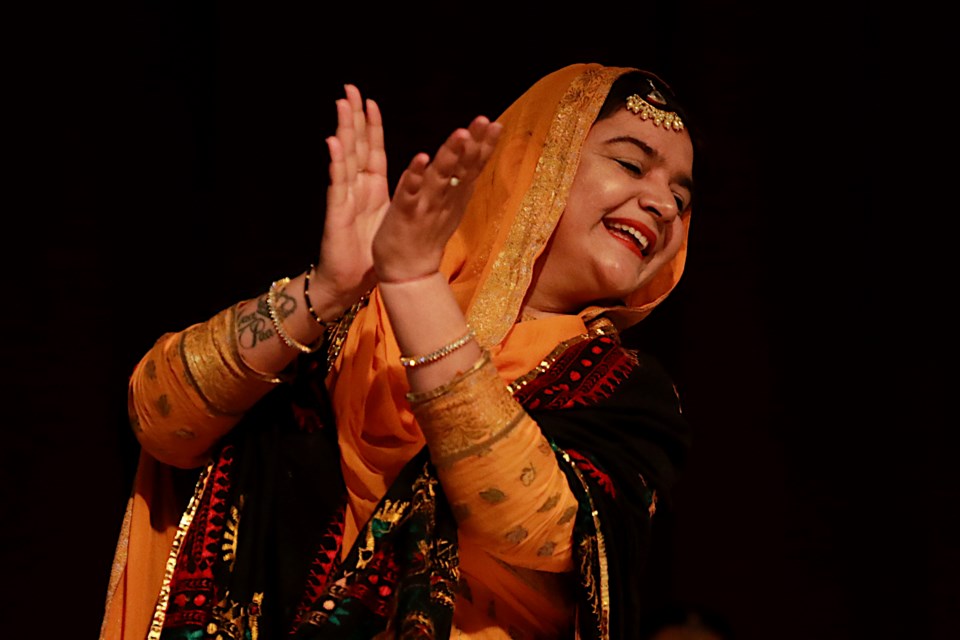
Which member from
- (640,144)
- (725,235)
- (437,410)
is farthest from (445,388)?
(725,235)

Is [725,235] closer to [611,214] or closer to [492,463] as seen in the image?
[611,214]

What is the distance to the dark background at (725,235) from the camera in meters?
1.95

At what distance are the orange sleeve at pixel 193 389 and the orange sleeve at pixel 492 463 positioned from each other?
0.23 meters

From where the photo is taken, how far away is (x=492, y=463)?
4.01ft

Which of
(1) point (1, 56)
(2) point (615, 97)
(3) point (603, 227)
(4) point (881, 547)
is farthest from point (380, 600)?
(4) point (881, 547)

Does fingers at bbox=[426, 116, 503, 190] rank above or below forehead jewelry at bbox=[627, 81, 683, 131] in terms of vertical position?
below

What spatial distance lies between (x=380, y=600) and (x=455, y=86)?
100cm

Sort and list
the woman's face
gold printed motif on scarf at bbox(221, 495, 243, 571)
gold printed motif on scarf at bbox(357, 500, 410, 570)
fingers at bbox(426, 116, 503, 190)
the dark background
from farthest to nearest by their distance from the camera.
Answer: the dark background → the woman's face → gold printed motif on scarf at bbox(221, 495, 243, 571) → gold printed motif on scarf at bbox(357, 500, 410, 570) → fingers at bbox(426, 116, 503, 190)

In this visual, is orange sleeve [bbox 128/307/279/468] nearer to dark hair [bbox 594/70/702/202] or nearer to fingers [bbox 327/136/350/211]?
fingers [bbox 327/136/350/211]

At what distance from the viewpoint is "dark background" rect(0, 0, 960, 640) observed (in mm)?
1953

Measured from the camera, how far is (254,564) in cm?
141

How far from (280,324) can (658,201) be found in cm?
51

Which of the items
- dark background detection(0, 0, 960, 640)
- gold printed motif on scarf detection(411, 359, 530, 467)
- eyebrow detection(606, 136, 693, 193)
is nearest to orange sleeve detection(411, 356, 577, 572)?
gold printed motif on scarf detection(411, 359, 530, 467)

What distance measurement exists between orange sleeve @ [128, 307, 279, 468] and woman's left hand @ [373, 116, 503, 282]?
207mm
